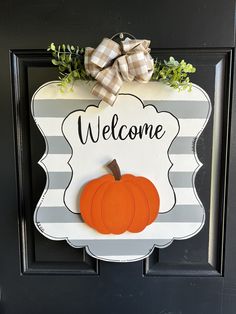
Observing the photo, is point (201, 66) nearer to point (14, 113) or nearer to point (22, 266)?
point (14, 113)

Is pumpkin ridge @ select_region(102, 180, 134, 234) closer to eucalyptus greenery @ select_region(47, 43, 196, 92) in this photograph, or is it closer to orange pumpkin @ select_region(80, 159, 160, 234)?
orange pumpkin @ select_region(80, 159, 160, 234)

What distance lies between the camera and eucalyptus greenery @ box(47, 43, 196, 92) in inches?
26.1

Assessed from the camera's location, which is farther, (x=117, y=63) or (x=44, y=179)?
(x=44, y=179)

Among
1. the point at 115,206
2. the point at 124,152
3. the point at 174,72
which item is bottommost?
the point at 115,206

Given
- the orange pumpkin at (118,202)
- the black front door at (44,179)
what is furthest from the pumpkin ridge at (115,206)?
the black front door at (44,179)

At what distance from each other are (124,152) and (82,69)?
0.68 ft

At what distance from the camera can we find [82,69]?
682mm

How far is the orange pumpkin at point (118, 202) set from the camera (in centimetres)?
69

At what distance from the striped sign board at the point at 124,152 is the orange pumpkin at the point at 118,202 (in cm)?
2

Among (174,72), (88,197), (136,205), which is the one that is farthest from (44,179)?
(174,72)

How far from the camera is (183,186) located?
720mm

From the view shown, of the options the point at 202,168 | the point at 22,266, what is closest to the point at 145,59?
the point at 202,168

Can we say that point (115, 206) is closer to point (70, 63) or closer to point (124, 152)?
point (124, 152)

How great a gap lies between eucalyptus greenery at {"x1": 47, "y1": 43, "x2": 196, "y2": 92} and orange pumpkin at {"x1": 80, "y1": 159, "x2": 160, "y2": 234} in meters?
0.21
